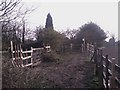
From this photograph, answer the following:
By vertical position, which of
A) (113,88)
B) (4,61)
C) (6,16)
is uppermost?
(6,16)

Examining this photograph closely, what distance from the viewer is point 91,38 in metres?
42.8

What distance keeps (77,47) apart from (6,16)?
24699 millimetres

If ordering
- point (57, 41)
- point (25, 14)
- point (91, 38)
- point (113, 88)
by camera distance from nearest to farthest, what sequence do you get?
point (113, 88), point (25, 14), point (57, 41), point (91, 38)

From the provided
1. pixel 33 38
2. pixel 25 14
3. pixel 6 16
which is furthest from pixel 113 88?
pixel 33 38

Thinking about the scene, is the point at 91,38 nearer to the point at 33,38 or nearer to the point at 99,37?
the point at 99,37

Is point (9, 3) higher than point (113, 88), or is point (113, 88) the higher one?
point (9, 3)

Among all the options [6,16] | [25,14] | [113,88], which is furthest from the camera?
[25,14]

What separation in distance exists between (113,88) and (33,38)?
30289 mm

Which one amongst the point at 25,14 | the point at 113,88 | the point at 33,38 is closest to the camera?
the point at 113,88

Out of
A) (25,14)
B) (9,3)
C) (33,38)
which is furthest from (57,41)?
(9,3)

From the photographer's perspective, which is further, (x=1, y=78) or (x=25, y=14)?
(x=25, y=14)

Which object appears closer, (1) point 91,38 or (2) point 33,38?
(2) point 33,38

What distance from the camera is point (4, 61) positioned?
30.0ft

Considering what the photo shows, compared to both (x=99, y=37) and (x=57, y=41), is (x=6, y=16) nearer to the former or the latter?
(x=57, y=41)
